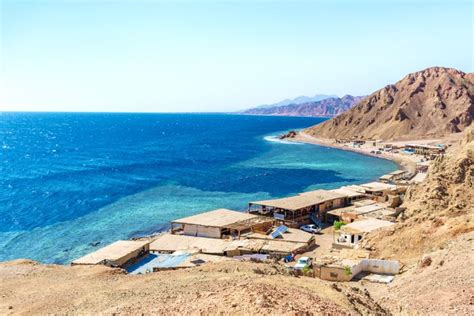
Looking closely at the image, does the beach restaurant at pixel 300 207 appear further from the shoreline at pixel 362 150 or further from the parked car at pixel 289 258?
the shoreline at pixel 362 150

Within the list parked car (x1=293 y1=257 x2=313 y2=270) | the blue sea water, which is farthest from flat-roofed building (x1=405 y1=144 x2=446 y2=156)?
parked car (x1=293 y1=257 x2=313 y2=270)

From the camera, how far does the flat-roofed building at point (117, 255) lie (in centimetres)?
3222

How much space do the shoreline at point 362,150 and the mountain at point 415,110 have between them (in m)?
6.61

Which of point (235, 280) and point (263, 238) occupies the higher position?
point (235, 280)

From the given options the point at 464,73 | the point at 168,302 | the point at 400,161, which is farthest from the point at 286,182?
the point at 464,73

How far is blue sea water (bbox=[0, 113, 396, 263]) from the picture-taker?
1935 inches

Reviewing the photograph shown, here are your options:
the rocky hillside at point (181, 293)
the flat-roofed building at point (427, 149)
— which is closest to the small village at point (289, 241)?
the rocky hillside at point (181, 293)

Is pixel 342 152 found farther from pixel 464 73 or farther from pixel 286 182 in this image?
pixel 464 73

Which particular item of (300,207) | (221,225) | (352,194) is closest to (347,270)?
(221,225)

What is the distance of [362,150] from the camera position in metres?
130

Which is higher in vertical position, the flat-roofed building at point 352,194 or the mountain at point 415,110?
the mountain at point 415,110

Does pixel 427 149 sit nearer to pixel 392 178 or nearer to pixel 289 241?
pixel 392 178

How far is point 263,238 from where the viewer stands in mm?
39750

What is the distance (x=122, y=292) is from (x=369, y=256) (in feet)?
60.8
